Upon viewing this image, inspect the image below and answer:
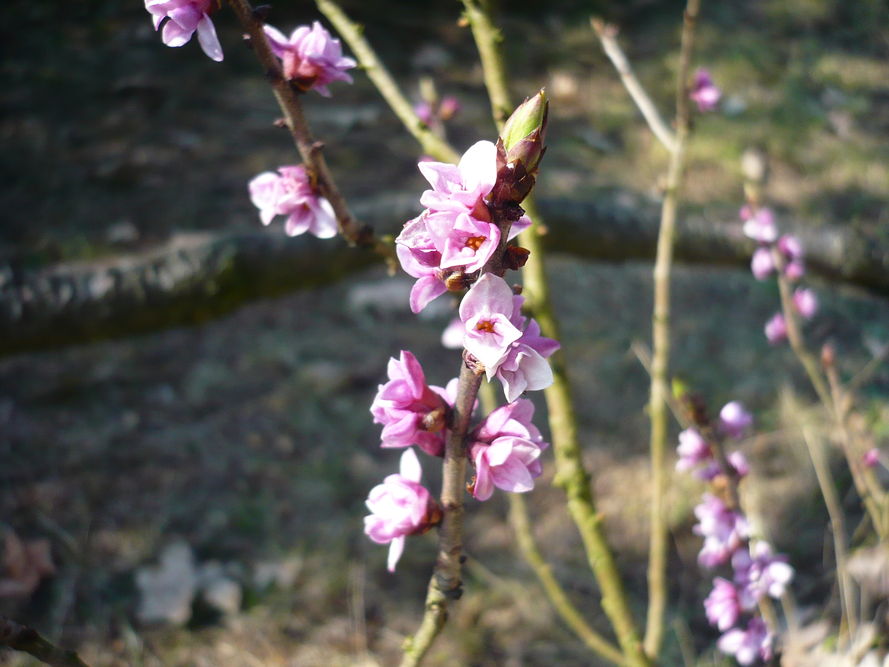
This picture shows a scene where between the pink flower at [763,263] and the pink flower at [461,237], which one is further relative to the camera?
the pink flower at [763,263]

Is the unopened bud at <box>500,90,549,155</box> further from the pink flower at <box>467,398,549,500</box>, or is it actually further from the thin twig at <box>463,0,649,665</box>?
the thin twig at <box>463,0,649,665</box>

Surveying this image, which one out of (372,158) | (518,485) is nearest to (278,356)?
(372,158)

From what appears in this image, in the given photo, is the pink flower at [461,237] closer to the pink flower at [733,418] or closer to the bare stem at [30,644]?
the bare stem at [30,644]

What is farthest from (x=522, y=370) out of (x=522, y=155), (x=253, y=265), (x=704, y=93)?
(x=253, y=265)

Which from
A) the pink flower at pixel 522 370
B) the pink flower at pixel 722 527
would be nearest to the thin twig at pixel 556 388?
the pink flower at pixel 722 527

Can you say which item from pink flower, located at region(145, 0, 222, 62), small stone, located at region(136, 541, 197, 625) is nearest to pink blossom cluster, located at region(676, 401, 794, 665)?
pink flower, located at region(145, 0, 222, 62)

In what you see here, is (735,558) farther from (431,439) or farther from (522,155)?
(522,155)

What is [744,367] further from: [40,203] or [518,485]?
[40,203]
